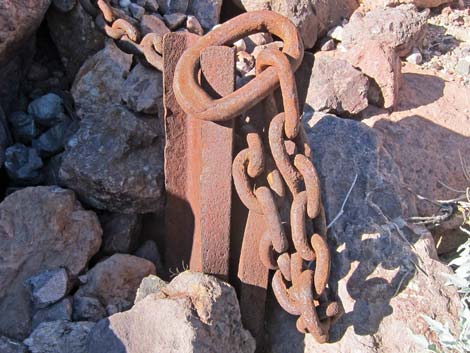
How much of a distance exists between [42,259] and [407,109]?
1753 millimetres

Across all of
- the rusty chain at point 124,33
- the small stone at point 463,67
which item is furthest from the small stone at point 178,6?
the small stone at point 463,67

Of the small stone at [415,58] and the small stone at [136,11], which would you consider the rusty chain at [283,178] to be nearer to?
the small stone at [136,11]

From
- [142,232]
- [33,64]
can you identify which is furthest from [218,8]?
[142,232]

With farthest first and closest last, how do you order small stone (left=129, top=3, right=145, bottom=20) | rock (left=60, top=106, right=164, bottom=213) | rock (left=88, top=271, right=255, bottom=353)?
small stone (left=129, top=3, right=145, bottom=20) → rock (left=60, top=106, right=164, bottom=213) → rock (left=88, top=271, right=255, bottom=353)

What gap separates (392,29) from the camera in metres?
3.15

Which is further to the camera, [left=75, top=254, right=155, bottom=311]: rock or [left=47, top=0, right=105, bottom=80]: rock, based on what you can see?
[left=47, top=0, right=105, bottom=80]: rock

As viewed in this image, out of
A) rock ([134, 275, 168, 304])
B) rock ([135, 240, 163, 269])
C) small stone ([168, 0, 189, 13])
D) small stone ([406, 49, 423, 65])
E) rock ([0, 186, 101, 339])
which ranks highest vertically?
small stone ([168, 0, 189, 13])

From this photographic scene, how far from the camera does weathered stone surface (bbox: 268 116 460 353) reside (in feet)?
6.62

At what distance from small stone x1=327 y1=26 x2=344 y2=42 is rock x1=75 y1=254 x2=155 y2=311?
5.91 feet

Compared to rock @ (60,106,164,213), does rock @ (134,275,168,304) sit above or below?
below

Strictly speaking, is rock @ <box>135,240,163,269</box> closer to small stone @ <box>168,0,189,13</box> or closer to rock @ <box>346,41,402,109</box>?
rock @ <box>346,41,402,109</box>

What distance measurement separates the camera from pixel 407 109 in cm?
294

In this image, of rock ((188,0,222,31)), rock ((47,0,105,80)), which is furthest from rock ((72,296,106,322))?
rock ((188,0,222,31))

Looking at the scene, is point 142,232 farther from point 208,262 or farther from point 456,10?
point 456,10
